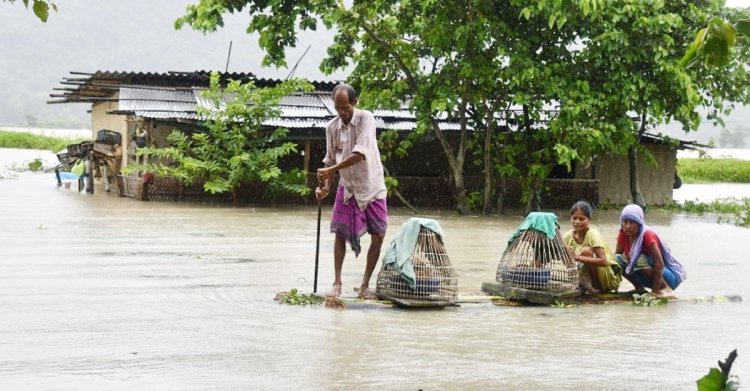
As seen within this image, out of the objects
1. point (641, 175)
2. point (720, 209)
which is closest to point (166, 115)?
point (641, 175)

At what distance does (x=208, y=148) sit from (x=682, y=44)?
9953 millimetres

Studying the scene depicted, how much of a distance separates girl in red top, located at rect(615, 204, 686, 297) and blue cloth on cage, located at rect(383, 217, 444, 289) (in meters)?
1.69

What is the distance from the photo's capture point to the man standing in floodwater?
26.5 ft

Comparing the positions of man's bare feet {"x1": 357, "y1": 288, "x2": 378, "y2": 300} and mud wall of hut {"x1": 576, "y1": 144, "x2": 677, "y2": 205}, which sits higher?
mud wall of hut {"x1": 576, "y1": 144, "x2": 677, "y2": 205}

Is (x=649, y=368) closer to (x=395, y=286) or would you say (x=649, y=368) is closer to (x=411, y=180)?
(x=395, y=286)

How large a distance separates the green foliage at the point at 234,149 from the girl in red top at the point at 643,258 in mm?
12859

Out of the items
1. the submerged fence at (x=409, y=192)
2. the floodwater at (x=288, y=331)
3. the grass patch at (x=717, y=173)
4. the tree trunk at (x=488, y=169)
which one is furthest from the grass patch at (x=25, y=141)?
the floodwater at (x=288, y=331)

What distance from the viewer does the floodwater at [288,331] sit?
566 centimetres

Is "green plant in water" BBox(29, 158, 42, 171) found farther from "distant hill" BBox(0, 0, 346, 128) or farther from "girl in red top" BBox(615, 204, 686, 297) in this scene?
"distant hill" BBox(0, 0, 346, 128)

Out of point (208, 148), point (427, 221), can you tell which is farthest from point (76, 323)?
point (208, 148)

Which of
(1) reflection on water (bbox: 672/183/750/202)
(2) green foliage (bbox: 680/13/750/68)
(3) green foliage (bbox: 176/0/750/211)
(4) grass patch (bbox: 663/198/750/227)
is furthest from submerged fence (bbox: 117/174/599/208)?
(2) green foliage (bbox: 680/13/750/68)

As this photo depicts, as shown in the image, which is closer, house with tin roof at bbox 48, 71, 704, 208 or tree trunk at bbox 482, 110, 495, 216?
tree trunk at bbox 482, 110, 495, 216

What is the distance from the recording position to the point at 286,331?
6980 millimetres

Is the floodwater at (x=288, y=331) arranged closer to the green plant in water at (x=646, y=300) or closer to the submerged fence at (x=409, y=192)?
the green plant in water at (x=646, y=300)
